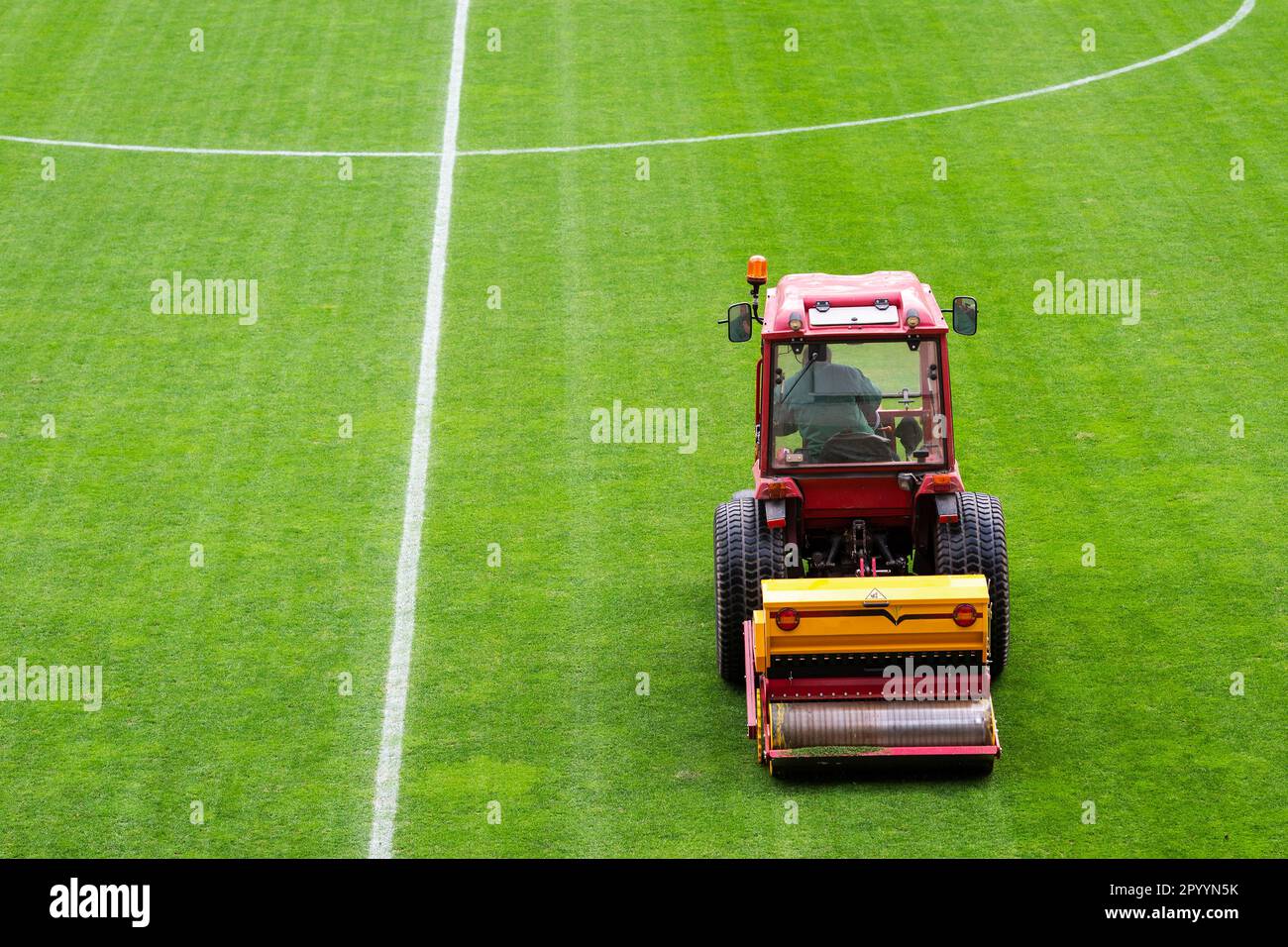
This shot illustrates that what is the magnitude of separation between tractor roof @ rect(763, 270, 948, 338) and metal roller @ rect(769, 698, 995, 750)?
8.70 feet

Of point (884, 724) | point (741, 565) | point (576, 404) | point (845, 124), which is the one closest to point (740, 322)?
Result: point (741, 565)

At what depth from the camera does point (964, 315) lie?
14.2 meters

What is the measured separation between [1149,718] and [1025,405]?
→ 21.2 ft

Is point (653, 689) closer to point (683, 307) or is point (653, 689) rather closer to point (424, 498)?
point (424, 498)

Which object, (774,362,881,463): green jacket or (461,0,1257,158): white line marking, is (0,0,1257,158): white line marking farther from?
(774,362,881,463): green jacket

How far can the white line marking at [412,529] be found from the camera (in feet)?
42.5

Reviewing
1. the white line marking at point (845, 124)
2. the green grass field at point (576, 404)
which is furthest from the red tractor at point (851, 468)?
the white line marking at point (845, 124)

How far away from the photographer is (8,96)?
29.3 metres

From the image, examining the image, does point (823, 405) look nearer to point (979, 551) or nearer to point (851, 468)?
point (851, 468)

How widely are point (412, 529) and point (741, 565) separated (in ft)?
15.6

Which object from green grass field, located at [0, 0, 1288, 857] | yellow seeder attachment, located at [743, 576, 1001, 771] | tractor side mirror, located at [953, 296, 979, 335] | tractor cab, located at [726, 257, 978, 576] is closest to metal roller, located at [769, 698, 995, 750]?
yellow seeder attachment, located at [743, 576, 1001, 771]

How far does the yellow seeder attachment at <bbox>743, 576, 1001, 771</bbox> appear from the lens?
40.6 ft

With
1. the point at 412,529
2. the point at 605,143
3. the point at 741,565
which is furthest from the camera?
the point at 605,143

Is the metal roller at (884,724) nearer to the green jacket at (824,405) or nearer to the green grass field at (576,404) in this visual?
the green grass field at (576,404)
